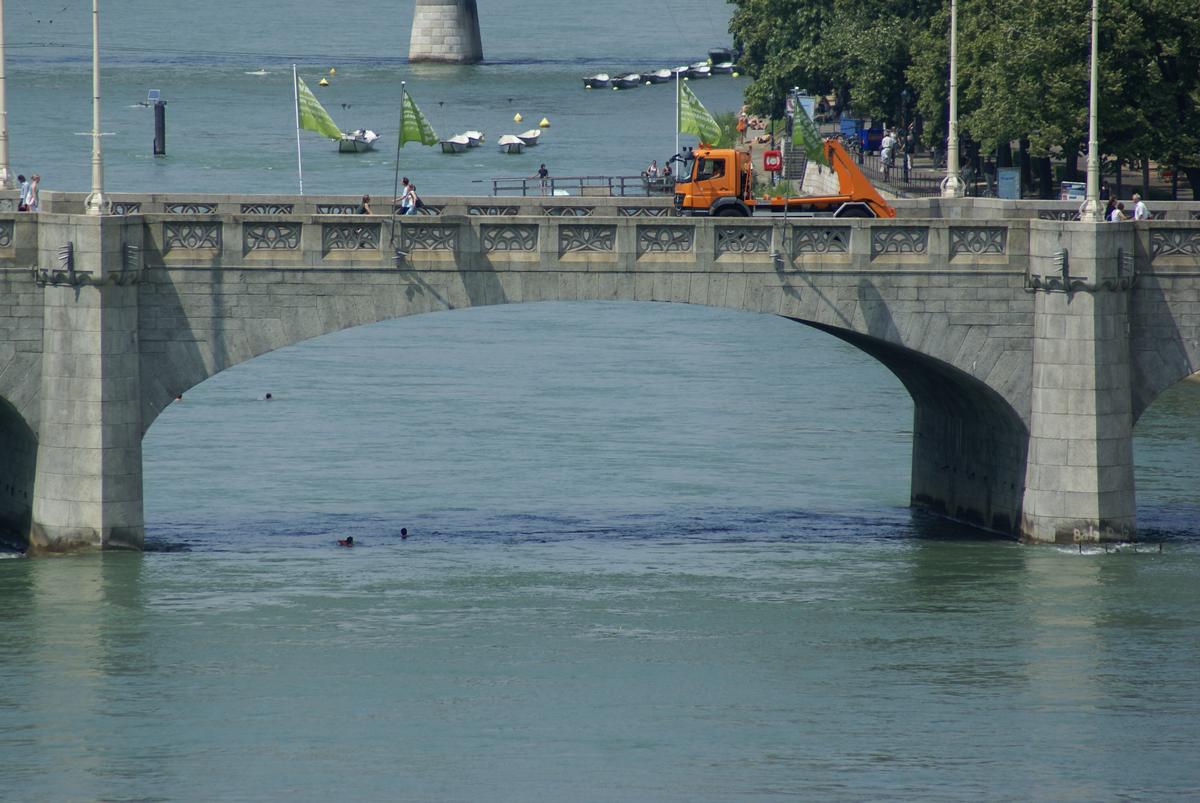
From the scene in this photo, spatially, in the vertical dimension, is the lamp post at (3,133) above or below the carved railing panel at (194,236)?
above

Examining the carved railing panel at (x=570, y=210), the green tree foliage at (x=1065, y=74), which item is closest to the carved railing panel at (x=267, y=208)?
the carved railing panel at (x=570, y=210)

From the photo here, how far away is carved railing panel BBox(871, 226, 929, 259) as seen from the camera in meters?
47.3

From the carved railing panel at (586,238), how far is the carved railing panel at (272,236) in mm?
5469

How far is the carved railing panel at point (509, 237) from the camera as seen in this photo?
153ft

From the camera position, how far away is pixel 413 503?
5694 centimetres

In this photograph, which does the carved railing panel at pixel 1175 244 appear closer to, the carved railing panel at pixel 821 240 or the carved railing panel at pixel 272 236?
the carved railing panel at pixel 821 240

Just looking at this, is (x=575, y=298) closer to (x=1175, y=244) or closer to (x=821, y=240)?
(x=821, y=240)

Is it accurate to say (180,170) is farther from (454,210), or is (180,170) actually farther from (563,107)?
(454,210)

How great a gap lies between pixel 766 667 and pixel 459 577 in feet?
29.5

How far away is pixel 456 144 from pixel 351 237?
4170 inches

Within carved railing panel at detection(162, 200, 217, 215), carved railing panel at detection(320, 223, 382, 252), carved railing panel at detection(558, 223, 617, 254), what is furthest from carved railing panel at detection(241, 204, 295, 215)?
carved railing panel at detection(558, 223, 617, 254)

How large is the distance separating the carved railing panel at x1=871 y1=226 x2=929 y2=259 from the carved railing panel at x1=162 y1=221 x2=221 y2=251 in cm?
1364

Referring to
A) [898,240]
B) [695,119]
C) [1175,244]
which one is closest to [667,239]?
[898,240]

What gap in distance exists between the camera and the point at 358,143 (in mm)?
151875
